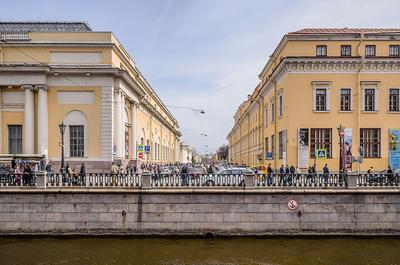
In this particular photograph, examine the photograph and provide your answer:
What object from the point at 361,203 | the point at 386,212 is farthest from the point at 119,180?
the point at 386,212

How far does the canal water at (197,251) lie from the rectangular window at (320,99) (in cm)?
1463

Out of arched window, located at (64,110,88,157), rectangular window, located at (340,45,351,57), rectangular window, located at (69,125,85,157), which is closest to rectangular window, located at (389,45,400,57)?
rectangular window, located at (340,45,351,57)

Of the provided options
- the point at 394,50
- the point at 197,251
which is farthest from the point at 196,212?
the point at 394,50

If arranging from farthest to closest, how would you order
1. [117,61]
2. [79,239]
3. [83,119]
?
1. [117,61]
2. [83,119]
3. [79,239]

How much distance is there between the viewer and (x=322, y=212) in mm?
19359

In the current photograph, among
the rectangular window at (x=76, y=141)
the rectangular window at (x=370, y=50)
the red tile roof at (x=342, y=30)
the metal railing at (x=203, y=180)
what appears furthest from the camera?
the red tile roof at (x=342, y=30)

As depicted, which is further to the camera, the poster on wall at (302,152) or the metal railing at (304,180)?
the poster on wall at (302,152)

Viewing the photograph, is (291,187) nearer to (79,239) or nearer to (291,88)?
(79,239)

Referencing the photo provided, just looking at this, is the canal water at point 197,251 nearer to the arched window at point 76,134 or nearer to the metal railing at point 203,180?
the metal railing at point 203,180

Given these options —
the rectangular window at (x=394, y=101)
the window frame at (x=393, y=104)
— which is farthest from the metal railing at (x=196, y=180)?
the rectangular window at (x=394, y=101)

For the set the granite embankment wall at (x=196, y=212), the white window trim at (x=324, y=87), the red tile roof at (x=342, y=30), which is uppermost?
the red tile roof at (x=342, y=30)

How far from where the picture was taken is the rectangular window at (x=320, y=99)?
104 ft

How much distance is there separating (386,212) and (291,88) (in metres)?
14.3

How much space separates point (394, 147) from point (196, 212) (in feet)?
63.8
